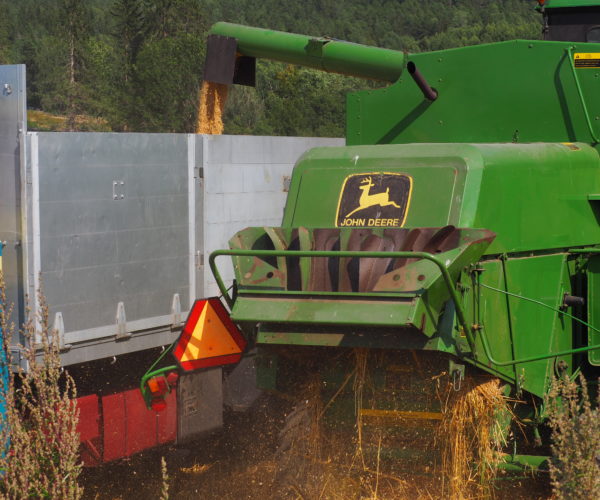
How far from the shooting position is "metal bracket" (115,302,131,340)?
6.91m

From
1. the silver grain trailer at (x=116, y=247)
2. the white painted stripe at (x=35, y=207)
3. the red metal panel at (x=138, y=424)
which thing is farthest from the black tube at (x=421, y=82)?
the red metal panel at (x=138, y=424)

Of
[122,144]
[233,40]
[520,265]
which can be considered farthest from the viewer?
[233,40]

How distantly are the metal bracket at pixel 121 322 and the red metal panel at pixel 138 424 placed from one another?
1.60 ft

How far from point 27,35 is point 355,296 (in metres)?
72.4

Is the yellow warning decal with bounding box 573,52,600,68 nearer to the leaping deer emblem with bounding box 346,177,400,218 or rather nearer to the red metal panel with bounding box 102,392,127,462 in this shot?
the leaping deer emblem with bounding box 346,177,400,218

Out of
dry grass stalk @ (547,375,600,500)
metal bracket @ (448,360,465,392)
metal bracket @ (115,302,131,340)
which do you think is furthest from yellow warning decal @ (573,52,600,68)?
metal bracket @ (115,302,131,340)

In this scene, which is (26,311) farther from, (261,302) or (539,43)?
(539,43)

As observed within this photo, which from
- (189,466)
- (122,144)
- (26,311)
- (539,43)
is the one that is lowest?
(189,466)

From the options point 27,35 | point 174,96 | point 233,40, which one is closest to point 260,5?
point 27,35

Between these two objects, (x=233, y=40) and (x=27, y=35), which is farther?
(x=27, y=35)

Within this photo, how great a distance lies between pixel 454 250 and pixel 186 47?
46.5 meters

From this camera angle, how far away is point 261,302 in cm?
543

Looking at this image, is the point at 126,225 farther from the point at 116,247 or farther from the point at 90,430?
the point at 90,430

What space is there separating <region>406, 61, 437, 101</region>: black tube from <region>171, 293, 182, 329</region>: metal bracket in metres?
2.26
